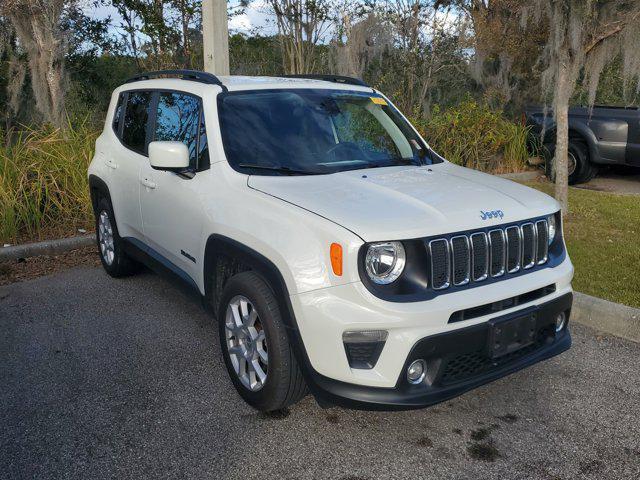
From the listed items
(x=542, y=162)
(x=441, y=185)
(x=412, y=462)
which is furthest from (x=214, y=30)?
(x=542, y=162)

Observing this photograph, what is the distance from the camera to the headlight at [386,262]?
2.79 meters

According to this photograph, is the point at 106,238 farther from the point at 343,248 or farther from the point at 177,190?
the point at 343,248

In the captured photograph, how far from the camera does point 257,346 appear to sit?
323 centimetres

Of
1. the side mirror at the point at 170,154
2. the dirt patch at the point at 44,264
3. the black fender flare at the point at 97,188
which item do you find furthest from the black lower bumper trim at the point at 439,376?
the dirt patch at the point at 44,264

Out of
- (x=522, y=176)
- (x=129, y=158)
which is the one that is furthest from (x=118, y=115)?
(x=522, y=176)

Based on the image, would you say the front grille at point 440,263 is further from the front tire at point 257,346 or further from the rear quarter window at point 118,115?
the rear quarter window at point 118,115

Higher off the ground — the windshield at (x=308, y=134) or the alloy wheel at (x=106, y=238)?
the windshield at (x=308, y=134)

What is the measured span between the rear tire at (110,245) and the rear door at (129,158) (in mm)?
173

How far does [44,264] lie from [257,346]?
13.2ft

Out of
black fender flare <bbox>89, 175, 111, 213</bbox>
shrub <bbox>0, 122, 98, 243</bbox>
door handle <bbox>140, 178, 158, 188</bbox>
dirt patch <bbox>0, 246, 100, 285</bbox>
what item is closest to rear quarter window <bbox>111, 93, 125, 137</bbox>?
black fender flare <bbox>89, 175, 111, 213</bbox>

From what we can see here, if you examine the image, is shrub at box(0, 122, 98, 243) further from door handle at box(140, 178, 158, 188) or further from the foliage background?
door handle at box(140, 178, 158, 188)

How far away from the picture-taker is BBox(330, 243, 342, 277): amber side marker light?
8.98 ft

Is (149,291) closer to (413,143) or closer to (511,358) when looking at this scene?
(413,143)

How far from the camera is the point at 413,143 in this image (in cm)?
440
